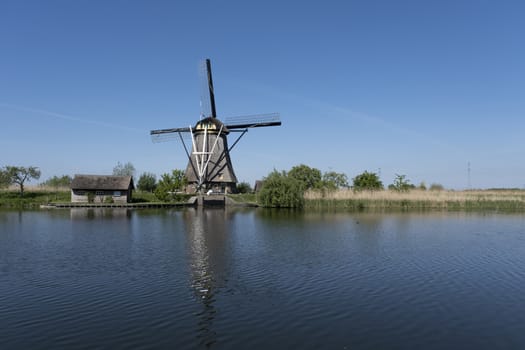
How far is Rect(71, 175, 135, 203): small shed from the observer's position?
47.8 m

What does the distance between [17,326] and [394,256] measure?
37.3 ft

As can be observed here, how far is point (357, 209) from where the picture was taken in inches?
1513

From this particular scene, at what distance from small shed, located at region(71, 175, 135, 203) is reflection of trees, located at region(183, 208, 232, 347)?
3056 cm

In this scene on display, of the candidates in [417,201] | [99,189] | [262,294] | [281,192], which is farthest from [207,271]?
[99,189]

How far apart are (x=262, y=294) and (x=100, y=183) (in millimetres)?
43885

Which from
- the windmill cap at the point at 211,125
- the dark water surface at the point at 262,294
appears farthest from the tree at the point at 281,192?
the dark water surface at the point at 262,294

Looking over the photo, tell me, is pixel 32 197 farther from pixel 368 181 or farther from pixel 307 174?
pixel 368 181

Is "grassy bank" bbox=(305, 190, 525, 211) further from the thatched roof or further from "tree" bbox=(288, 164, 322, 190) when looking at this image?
the thatched roof

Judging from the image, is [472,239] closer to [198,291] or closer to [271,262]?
[271,262]

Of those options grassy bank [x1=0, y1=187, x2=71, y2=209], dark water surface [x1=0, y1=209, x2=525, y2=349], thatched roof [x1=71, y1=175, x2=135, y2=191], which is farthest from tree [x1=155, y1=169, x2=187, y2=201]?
dark water surface [x1=0, y1=209, x2=525, y2=349]

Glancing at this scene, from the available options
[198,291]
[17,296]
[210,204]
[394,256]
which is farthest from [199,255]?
[210,204]

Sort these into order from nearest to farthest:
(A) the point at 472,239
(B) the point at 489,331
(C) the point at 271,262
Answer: (B) the point at 489,331 < (C) the point at 271,262 < (A) the point at 472,239

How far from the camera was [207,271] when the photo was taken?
37.9 ft

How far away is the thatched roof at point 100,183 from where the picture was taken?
47719mm
